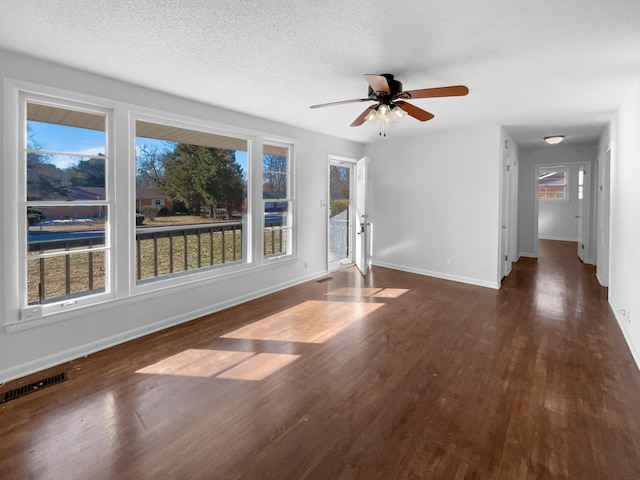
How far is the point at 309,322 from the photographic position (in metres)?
3.79

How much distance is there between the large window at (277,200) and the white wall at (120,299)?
182 mm

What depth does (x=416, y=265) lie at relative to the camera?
6203 mm

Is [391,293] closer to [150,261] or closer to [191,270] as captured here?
[191,270]

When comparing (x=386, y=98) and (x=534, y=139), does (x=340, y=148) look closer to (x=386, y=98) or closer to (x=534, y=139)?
(x=386, y=98)

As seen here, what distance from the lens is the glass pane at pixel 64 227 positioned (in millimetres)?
2775

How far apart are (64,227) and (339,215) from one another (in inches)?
178

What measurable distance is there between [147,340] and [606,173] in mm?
6842

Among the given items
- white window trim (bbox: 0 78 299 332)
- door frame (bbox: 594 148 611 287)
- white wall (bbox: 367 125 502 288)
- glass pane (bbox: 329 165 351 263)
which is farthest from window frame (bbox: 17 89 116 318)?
door frame (bbox: 594 148 611 287)

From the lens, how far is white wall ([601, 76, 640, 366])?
Answer: 2.98m

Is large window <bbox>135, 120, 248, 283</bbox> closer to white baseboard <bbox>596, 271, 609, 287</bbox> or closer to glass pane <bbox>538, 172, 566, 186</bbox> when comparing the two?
white baseboard <bbox>596, 271, 609, 287</bbox>

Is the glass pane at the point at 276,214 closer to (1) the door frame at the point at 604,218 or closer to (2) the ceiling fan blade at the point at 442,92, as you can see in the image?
(2) the ceiling fan blade at the point at 442,92

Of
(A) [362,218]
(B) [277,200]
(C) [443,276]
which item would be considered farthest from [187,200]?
(C) [443,276]

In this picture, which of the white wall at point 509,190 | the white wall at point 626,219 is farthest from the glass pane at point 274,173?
the white wall at point 626,219

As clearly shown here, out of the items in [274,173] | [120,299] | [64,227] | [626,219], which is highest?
[274,173]
